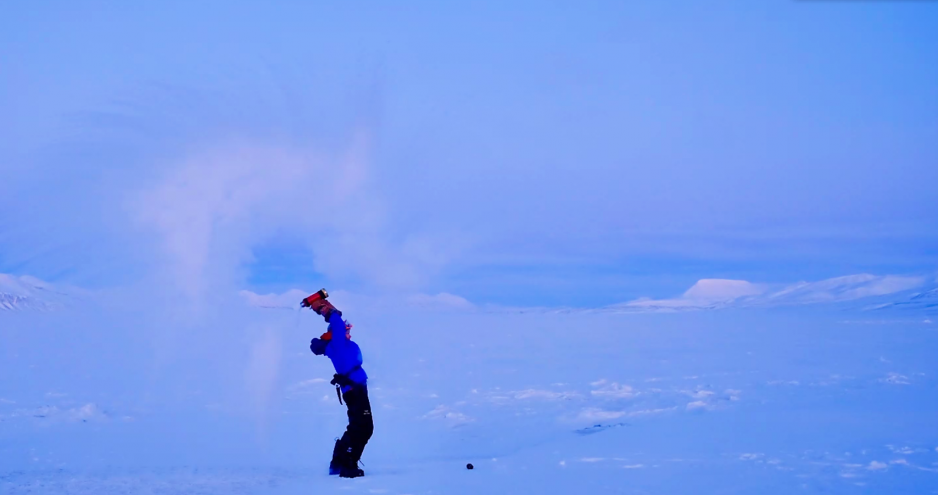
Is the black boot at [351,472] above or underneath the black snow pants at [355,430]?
underneath

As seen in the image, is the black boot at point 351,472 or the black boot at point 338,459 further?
the black boot at point 338,459

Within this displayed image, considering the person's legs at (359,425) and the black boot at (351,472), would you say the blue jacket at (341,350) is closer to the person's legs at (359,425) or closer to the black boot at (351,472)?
the person's legs at (359,425)

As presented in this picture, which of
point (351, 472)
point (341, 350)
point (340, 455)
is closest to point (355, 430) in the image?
point (340, 455)

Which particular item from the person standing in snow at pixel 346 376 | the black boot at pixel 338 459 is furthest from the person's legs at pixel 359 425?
the black boot at pixel 338 459

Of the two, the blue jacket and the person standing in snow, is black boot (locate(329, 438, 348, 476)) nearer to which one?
the person standing in snow

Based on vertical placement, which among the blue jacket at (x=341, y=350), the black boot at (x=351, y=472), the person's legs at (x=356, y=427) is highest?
the blue jacket at (x=341, y=350)

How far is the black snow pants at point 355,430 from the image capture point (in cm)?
805

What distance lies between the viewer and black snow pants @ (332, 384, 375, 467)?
26.4 ft

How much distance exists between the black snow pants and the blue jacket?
0.11m

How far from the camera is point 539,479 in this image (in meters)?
7.10

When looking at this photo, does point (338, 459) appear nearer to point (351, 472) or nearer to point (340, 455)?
point (340, 455)

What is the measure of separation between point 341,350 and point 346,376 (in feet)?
0.99

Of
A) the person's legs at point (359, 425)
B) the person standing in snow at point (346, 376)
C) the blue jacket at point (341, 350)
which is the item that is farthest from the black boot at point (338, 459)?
the blue jacket at point (341, 350)

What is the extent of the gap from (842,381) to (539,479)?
8886mm
